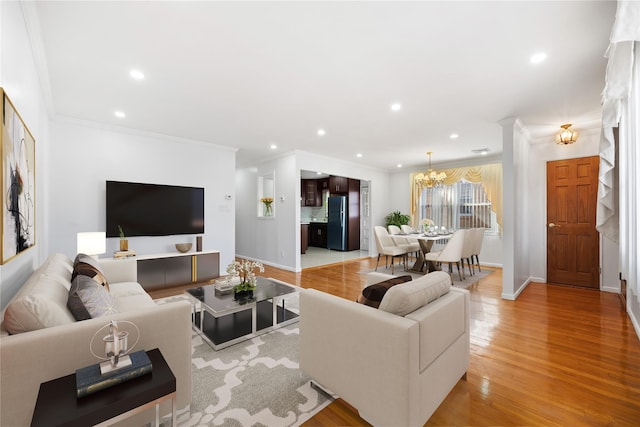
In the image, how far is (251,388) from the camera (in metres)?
1.90

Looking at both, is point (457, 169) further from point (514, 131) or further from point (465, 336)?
point (465, 336)

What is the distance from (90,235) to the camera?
10.9 feet

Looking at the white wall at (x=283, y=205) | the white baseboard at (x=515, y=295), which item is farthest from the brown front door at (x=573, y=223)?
the white wall at (x=283, y=205)

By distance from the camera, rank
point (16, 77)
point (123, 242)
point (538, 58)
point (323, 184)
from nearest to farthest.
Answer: point (16, 77) → point (538, 58) → point (123, 242) → point (323, 184)

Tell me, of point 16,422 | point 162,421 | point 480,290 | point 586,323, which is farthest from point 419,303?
point 480,290

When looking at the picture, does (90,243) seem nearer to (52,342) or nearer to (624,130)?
(52,342)

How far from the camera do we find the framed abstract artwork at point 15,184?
1.49 m

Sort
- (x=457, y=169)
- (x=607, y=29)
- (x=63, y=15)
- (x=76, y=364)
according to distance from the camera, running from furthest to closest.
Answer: (x=457, y=169)
(x=607, y=29)
(x=63, y=15)
(x=76, y=364)

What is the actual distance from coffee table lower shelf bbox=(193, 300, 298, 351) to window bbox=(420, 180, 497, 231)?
5.40 metres

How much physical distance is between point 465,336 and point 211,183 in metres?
4.70

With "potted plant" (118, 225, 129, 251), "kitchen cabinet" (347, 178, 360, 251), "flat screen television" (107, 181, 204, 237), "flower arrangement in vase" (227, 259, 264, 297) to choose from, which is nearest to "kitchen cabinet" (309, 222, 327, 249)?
"kitchen cabinet" (347, 178, 360, 251)

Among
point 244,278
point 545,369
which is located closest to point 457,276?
point 545,369

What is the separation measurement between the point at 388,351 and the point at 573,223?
16.8ft

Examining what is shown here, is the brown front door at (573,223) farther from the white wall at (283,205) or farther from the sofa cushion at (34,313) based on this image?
the sofa cushion at (34,313)
